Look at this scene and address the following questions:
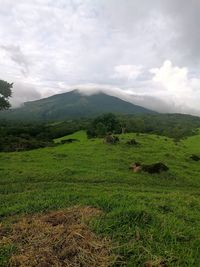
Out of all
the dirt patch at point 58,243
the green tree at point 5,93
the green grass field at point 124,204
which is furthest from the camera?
the green tree at point 5,93

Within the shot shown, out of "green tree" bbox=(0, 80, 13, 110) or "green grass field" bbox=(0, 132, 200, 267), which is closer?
"green grass field" bbox=(0, 132, 200, 267)

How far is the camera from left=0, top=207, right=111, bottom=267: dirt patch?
787 cm

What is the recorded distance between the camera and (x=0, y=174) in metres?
23.2

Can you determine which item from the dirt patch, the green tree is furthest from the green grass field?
the green tree

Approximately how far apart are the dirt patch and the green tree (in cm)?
4368

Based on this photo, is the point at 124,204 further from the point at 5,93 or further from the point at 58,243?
the point at 5,93

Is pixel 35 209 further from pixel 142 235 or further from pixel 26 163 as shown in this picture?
pixel 26 163

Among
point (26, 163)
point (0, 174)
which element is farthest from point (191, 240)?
point (26, 163)

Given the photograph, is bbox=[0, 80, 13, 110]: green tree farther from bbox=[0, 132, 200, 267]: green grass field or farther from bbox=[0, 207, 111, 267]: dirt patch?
bbox=[0, 207, 111, 267]: dirt patch

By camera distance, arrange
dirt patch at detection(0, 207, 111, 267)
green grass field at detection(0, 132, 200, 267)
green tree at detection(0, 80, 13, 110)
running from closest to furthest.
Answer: dirt patch at detection(0, 207, 111, 267)
green grass field at detection(0, 132, 200, 267)
green tree at detection(0, 80, 13, 110)

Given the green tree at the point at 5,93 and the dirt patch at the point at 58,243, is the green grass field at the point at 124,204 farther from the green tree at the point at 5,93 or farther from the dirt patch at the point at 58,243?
the green tree at the point at 5,93

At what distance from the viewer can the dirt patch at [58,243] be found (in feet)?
25.8

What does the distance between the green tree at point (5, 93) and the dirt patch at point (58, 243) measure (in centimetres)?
4368

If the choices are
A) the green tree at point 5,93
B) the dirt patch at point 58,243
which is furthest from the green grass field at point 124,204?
the green tree at point 5,93
